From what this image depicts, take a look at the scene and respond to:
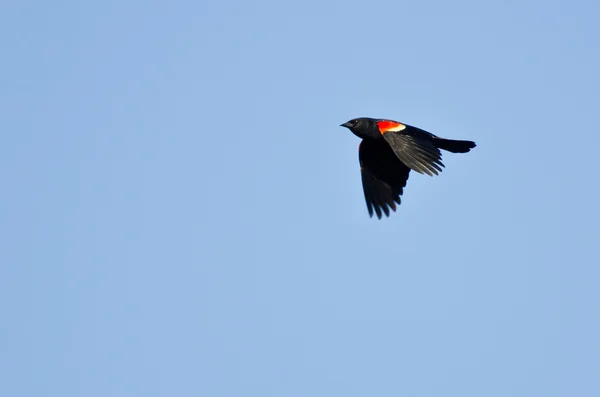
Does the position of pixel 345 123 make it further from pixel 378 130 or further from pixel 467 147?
pixel 467 147

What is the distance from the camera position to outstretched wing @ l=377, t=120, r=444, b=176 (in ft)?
49.6

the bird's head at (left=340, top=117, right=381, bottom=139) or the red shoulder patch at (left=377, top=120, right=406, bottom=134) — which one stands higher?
the bird's head at (left=340, top=117, right=381, bottom=139)

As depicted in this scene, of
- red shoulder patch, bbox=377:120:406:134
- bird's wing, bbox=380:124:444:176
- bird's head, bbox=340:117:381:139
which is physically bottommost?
bird's wing, bbox=380:124:444:176

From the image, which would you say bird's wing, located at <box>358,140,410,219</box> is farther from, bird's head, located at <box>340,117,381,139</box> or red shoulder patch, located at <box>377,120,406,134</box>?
red shoulder patch, located at <box>377,120,406,134</box>

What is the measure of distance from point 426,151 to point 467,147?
1.13 m

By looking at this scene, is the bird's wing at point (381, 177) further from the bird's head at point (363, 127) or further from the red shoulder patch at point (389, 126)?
the red shoulder patch at point (389, 126)

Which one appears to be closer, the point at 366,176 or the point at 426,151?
the point at 426,151

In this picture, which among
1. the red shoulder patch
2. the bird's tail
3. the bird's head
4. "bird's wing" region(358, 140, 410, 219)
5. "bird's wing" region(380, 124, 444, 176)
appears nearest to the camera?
"bird's wing" region(380, 124, 444, 176)

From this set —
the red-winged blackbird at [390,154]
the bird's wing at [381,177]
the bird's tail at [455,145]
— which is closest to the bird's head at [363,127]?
the red-winged blackbird at [390,154]

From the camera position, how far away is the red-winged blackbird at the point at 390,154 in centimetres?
1530

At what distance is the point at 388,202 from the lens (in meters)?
17.1

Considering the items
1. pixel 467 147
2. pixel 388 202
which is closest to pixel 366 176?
pixel 388 202

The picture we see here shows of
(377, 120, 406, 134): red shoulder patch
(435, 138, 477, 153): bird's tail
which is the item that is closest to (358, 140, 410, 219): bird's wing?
(377, 120, 406, 134): red shoulder patch

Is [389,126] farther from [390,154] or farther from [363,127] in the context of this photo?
[390,154]
